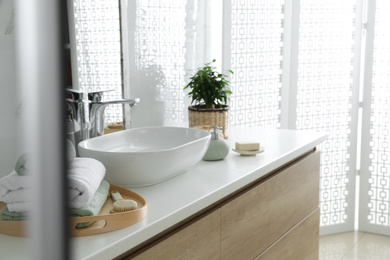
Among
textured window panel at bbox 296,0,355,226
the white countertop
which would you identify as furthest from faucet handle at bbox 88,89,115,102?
textured window panel at bbox 296,0,355,226

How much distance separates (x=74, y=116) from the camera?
5.18 feet

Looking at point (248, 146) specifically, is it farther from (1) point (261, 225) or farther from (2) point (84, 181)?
(2) point (84, 181)

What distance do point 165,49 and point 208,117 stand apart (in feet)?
1.28

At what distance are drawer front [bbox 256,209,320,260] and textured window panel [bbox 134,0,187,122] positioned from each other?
74cm

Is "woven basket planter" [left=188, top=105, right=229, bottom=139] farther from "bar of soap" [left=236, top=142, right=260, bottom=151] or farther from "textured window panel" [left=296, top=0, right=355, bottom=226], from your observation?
"textured window panel" [left=296, top=0, right=355, bottom=226]

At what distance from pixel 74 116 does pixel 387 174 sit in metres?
2.29

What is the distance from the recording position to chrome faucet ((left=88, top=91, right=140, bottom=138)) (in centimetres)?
165

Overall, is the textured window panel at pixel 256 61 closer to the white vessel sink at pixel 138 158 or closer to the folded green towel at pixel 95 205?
the white vessel sink at pixel 138 158

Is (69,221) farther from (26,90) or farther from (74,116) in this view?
(74,116)

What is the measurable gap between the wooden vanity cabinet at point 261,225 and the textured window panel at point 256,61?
0.91m

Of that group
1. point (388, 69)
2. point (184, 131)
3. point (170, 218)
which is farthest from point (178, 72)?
point (388, 69)

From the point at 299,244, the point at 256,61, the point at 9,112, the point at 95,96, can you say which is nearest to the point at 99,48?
the point at 95,96

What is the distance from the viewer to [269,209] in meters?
1.76

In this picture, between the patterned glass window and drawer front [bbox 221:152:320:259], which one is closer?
drawer front [bbox 221:152:320:259]
